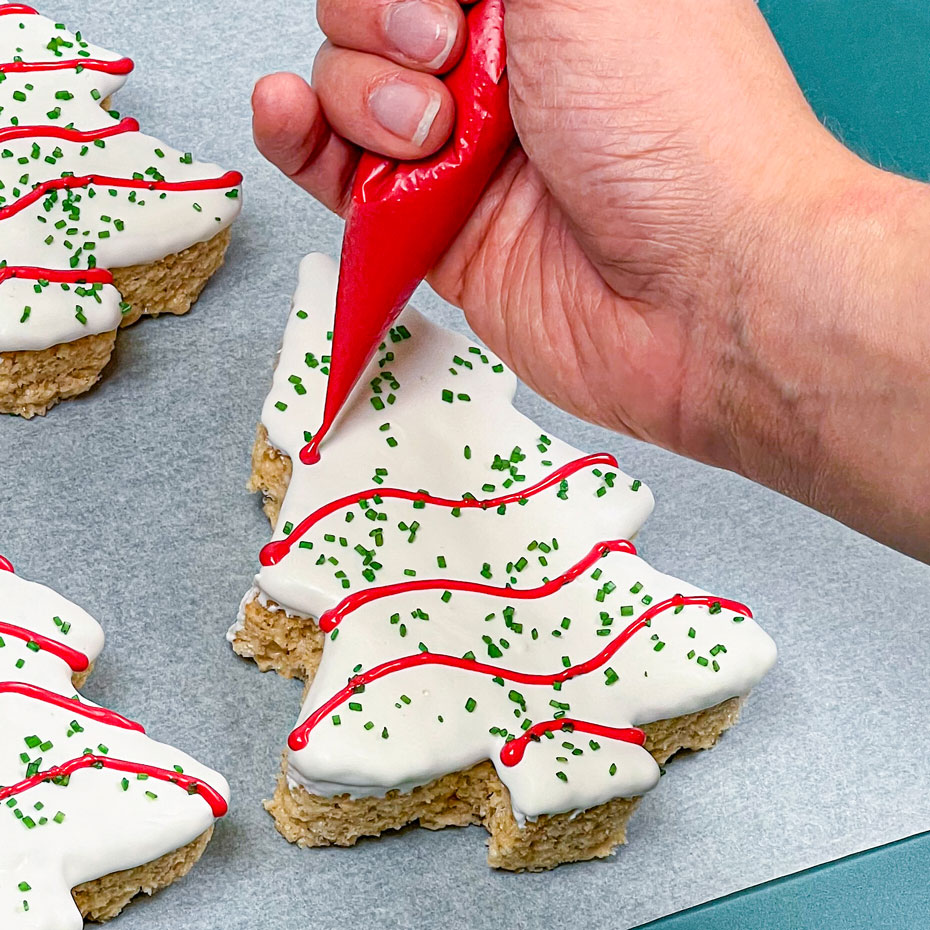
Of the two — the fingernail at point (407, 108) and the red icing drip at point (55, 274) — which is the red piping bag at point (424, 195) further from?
the red icing drip at point (55, 274)

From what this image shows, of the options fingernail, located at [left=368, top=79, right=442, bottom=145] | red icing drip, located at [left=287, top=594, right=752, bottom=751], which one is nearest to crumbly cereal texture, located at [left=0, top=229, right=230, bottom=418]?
red icing drip, located at [left=287, top=594, right=752, bottom=751]

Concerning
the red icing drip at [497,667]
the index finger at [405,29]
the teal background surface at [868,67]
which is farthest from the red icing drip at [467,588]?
the teal background surface at [868,67]

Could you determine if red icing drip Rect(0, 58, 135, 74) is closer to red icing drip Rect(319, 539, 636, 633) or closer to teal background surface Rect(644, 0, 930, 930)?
red icing drip Rect(319, 539, 636, 633)

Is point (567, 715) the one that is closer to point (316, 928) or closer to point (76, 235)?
point (316, 928)

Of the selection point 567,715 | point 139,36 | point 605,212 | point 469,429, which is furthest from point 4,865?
point 139,36

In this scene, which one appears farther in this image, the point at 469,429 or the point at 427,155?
the point at 469,429

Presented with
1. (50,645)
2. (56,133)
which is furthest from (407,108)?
(56,133)
